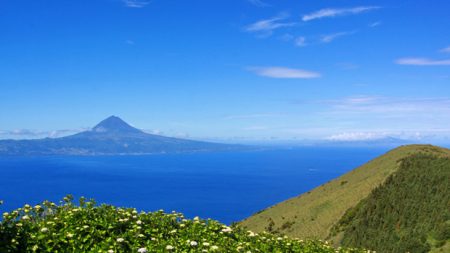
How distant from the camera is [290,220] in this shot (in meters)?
62.5

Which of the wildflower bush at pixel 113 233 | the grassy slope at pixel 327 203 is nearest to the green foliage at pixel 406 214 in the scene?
the grassy slope at pixel 327 203

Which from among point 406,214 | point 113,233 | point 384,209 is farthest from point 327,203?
point 113,233

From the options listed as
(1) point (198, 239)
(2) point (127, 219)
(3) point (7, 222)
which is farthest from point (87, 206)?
(1) point (198, 239)

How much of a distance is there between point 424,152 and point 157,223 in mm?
68892

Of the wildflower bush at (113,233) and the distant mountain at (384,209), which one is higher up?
the wildflower bush at (113,233)

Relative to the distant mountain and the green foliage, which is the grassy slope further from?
the green foliage

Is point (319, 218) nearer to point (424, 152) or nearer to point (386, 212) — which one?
point (386, 212)

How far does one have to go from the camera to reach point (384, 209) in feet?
157

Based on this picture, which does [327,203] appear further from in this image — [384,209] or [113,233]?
[113,233]

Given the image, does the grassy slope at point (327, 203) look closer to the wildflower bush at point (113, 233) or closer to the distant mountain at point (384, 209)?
the distant mountain at point (384, 209)

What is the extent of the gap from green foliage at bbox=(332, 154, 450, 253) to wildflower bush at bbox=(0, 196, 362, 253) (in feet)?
90.2

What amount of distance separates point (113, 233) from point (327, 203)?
5508 cm

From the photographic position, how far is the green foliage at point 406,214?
37.3 metres

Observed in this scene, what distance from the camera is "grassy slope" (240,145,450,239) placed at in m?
55.8
